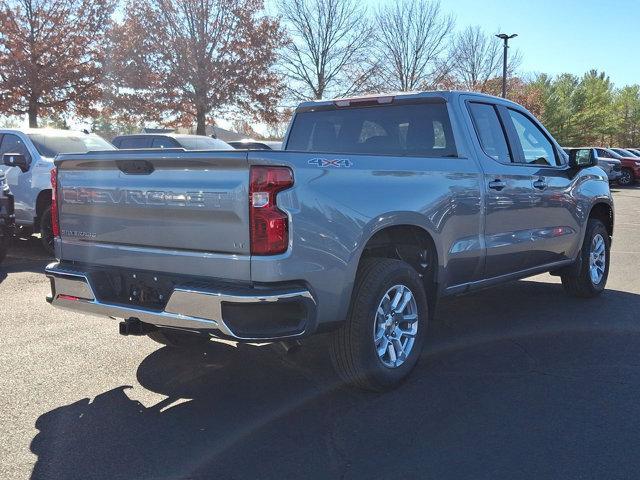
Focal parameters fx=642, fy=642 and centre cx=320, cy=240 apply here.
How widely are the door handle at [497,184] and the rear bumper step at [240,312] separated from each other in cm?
215

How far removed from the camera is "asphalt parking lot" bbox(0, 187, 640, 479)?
3.18 meters

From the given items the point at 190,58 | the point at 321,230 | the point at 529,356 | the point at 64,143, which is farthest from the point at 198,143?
the point at 190,58

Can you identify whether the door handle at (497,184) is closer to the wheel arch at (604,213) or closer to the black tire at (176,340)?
the wheel arch at (604,213)

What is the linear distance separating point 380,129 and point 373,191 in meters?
1.50

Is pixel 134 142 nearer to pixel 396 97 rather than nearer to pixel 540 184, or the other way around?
pixel 396 97

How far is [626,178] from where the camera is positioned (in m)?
31.9

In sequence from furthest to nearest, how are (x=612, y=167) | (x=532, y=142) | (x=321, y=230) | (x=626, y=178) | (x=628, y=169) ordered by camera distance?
(x=626, y=178) → (x=628, y=169) → (x=612, y=167) → (x=532, y=142) → (x=321, y=230)

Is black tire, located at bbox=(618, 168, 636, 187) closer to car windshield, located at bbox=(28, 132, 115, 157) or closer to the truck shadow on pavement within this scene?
Answer: car windshield, located at bbox=(28, 132, 115, 157)

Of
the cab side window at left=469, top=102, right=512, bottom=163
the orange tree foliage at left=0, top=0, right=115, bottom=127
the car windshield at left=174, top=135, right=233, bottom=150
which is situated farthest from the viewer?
the orange tree foliage at left=0, top=0, right=115, bottom=127

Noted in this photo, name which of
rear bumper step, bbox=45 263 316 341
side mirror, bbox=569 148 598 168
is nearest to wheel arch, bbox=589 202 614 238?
side mirror, bbox=569 148 598 168

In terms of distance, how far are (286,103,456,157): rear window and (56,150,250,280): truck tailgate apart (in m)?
1.65

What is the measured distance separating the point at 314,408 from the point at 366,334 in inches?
21.6

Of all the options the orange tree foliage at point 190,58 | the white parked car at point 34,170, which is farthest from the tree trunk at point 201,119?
the white parked car at point 34,170

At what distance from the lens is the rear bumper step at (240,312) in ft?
10.9
